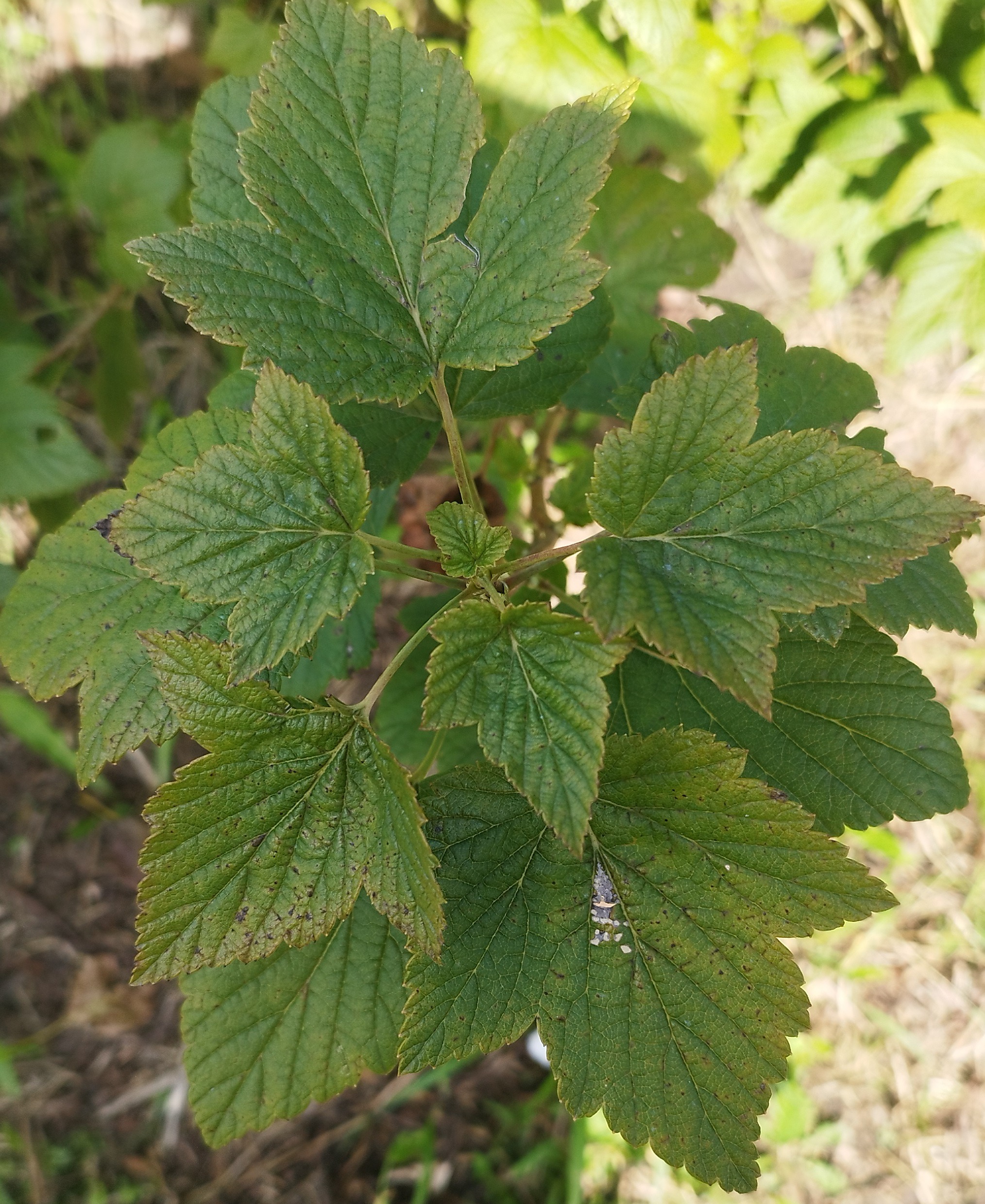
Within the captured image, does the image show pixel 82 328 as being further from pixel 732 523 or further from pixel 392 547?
pixel 732 523

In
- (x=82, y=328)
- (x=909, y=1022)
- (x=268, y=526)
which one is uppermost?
(x=268, y=526)

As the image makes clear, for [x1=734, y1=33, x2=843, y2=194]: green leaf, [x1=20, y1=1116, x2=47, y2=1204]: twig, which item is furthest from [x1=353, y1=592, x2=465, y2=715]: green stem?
[x1=20, y1=1116, x2=47, y2=1204]: twig

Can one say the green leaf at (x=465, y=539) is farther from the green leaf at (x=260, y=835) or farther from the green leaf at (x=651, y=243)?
the green leaf at (x=651, y=243)

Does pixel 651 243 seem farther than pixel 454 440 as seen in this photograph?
Yes

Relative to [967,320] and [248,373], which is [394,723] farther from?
[967,320]

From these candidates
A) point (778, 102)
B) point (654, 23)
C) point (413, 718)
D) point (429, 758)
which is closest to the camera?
point (429, 758)

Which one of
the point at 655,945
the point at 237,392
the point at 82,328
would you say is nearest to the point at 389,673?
the point at 655,945

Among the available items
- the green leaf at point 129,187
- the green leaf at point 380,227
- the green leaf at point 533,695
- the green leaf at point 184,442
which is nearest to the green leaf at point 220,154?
the green leaf at point 380,227

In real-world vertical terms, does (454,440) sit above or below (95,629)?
above

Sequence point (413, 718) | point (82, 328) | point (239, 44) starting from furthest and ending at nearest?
point (82, 328), point (239, 44), point (413, 718)
